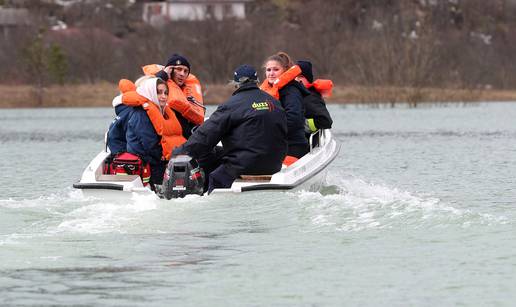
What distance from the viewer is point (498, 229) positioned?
1077 cm

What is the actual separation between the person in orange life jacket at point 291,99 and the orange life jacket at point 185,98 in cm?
73

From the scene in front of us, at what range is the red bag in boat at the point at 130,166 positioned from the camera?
13.1 metres

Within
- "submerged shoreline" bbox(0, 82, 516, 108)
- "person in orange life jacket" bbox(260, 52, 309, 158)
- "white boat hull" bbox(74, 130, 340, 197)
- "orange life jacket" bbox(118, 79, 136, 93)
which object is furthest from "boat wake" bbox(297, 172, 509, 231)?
"submerged shoreline" bbox(0, 82, 516, 108)

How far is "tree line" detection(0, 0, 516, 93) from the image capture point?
1961 inches

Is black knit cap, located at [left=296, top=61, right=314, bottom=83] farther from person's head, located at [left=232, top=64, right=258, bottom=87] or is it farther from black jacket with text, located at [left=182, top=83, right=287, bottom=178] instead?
person's head, located at [left=232, top=64, right=258, bottom=87]

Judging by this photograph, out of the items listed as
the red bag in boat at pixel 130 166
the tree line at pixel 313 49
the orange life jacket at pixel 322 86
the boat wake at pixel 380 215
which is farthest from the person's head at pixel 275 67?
the tree line at pixel 313 49

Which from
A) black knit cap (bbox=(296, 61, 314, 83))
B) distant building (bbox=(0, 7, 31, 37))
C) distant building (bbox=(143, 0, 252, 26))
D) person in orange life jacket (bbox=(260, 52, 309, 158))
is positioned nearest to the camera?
person in orange life jacket (bbox=(260, 52, 309, 158))

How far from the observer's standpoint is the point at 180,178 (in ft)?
39.9

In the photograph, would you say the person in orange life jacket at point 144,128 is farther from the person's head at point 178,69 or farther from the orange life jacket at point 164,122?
the person's head at point 178,69

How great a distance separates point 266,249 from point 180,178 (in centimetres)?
210

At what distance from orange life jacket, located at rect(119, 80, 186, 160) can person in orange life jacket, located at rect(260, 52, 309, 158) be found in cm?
109

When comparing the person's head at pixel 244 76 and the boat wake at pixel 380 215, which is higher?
the person's head at pixel 244 76

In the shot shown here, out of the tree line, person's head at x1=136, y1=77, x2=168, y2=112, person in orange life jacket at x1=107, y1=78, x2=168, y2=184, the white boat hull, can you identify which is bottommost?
the tree line

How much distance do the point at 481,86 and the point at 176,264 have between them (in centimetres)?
5124
